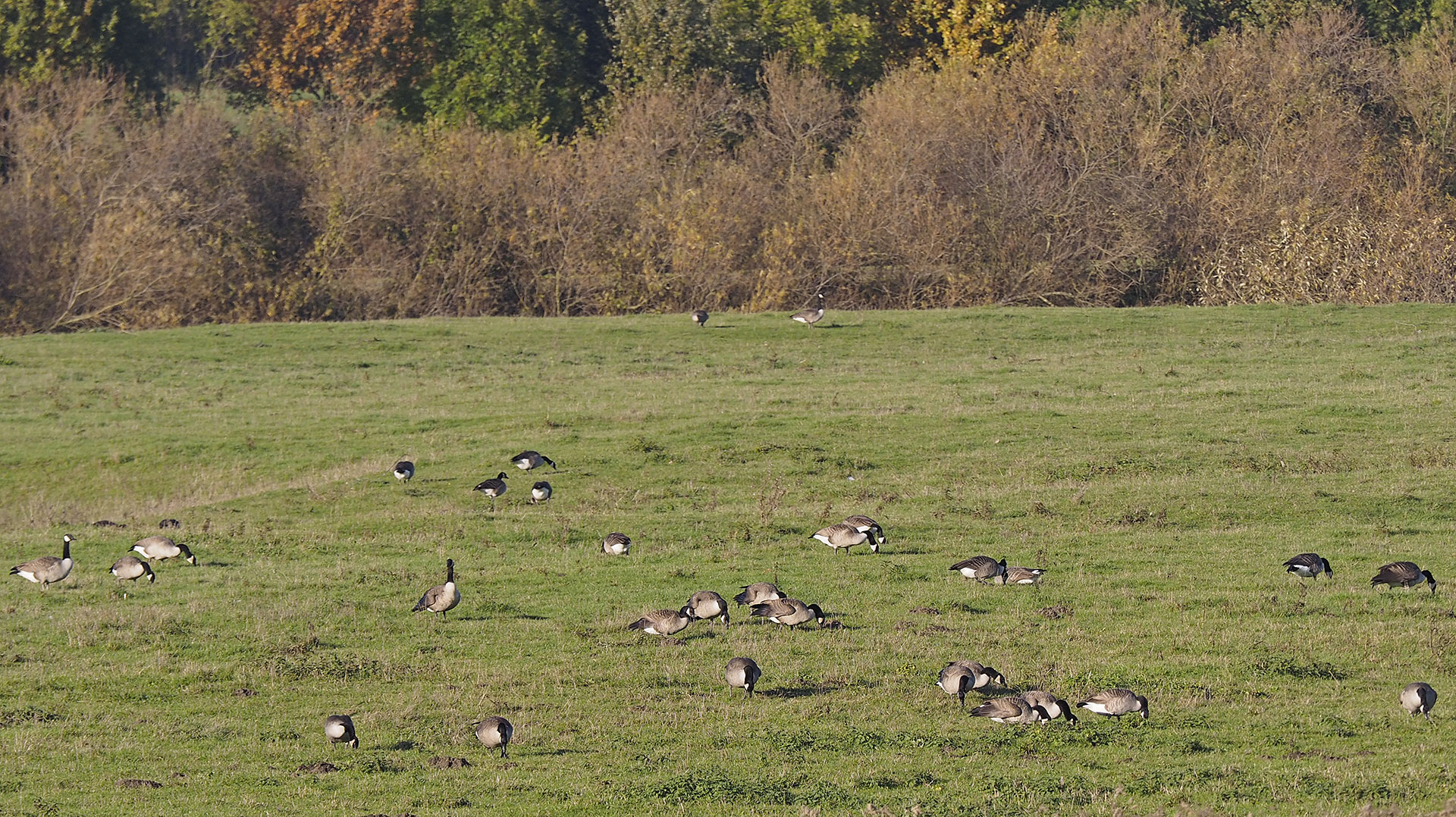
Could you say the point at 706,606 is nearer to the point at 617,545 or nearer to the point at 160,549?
the point at 617,545

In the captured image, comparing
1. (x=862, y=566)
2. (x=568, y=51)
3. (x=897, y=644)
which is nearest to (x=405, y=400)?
(x=862, y=566)

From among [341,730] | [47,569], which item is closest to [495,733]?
[341,730]

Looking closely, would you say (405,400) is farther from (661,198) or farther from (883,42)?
(883,42)

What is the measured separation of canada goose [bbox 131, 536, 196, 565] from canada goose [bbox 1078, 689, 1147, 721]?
46.9 feet

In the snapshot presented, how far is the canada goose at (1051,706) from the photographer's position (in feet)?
50.2

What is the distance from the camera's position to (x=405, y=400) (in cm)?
3900

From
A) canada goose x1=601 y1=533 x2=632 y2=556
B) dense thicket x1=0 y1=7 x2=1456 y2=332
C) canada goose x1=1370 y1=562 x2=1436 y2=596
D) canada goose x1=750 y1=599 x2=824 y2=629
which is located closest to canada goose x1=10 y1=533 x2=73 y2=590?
canada goose x1=601 y1=533 x2=632 y2=556

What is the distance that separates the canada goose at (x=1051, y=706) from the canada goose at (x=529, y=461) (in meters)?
16.5

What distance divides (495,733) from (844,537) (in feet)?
33.9

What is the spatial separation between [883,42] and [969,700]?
62127 mm

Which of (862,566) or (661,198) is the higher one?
(862,566)

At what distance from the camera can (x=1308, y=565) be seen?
22.1m

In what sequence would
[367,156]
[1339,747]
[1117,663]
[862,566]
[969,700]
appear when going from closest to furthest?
[1339,747] < [969,700] < [1117,663] < [862,566] < [367,156]

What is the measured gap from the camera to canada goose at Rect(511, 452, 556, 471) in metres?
30.5
